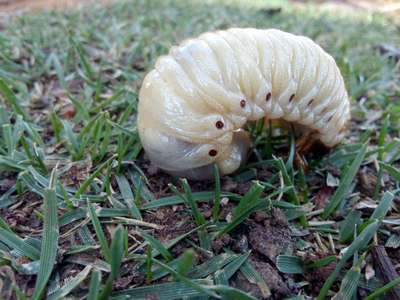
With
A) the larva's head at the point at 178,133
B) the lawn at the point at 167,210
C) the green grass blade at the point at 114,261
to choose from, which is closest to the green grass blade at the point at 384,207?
the lawn at the point at 167,210

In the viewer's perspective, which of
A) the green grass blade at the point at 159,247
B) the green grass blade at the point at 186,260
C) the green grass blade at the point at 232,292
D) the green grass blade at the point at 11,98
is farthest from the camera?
the green grass blade at the point at 11,98

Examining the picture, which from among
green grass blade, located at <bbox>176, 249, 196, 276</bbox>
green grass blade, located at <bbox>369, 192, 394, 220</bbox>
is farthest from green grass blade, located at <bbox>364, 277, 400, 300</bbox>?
green grass blade, located at <bbox>176, 249, 196, 276</bbox>

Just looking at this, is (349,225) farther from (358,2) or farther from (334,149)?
(358,2)

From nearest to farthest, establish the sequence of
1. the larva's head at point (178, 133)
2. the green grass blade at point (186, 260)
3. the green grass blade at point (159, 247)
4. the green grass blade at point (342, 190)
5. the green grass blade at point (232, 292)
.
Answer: the green grass blade at point (186, 260), the green grass blade at point (232, 292), the green grass blade at point (159, 247), the larva's head at point (178, 133), the green grass blade at point (342, 190)

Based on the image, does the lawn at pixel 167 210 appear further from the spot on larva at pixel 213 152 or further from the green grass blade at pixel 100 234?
the spot on larva at pixel 213 152

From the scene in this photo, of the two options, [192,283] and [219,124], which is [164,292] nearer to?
[192,283]

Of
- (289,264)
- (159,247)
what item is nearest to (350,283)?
(289,264)
